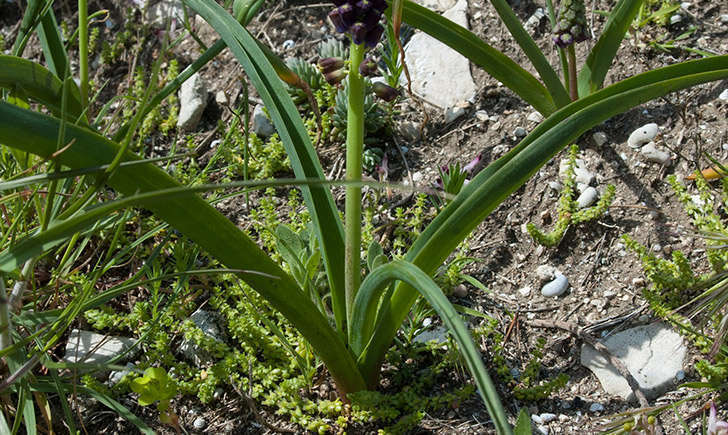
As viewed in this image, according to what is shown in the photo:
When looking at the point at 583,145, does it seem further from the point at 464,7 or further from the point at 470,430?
the point at 470,430

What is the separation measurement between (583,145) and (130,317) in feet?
4.70

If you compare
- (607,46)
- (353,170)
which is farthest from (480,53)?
(353,170)

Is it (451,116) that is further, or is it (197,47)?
(197,47)

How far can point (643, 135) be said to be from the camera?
6.89 feet

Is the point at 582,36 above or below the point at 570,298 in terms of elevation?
above

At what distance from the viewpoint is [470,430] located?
161cm

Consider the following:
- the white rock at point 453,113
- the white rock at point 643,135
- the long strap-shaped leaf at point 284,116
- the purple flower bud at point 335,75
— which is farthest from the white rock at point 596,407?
the white rock at point 453,113

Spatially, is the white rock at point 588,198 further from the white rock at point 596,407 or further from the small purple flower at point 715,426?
the small purple flower at point 715,426

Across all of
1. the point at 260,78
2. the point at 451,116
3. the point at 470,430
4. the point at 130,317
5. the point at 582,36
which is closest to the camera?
the point at 260,78

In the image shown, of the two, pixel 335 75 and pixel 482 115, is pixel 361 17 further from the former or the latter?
pixel 482 115

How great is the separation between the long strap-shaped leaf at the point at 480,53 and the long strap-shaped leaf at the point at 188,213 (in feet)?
2.76

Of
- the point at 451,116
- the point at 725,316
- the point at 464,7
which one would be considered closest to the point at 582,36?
the point at 451,116

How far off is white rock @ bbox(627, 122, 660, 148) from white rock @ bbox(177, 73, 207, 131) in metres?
1.45

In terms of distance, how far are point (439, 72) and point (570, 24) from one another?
0.59 meters
